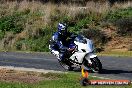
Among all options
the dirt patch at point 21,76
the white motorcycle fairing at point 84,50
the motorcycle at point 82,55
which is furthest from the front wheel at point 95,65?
the dirt patch at point 21,76

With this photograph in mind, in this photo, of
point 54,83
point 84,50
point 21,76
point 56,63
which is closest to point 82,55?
point 84,50

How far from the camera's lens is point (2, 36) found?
34281 mm

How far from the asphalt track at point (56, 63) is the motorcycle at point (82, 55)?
1.63 feet

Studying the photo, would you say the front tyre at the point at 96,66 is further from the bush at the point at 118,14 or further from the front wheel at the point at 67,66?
the bush at the point at 118,14

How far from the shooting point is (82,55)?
1919 cm

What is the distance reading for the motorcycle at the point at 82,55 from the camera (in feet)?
62.2

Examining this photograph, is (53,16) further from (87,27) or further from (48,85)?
(48,85)

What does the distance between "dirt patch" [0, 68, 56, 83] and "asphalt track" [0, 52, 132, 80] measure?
1973 mm

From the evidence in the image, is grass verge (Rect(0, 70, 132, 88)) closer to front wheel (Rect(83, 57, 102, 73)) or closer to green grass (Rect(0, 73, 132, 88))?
green grass (Rect(0, 73, 132, 88))

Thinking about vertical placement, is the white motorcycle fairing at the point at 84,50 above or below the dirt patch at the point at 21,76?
above

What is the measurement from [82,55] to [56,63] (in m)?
3.62

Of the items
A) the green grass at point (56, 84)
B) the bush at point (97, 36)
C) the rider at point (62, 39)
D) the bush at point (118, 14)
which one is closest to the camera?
the green grass at point (56, 84)

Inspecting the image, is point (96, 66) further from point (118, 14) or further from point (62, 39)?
point (118, 14)

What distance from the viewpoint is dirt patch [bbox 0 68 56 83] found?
16.9m
